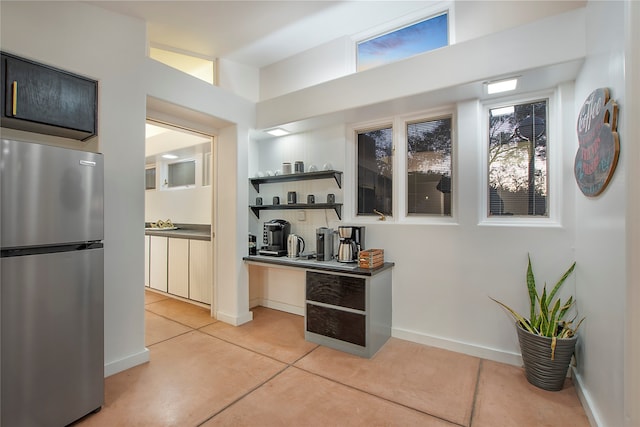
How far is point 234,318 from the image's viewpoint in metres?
3.31

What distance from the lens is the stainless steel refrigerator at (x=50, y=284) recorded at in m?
1.46

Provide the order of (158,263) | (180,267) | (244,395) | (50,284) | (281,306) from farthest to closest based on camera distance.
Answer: (158,263)
(180,267)
(281,306)
(244,395)
(50,284)

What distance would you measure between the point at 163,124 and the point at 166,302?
2.61 m

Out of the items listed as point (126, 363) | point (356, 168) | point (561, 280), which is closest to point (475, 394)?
point (561, 280)

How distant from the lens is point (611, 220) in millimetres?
1531

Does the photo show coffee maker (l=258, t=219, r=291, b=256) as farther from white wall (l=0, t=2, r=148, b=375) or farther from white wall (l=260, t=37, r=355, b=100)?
white wall (l=260, t=37, r=355, b=100)

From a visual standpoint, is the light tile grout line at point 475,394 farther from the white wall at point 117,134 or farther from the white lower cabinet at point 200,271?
the white lower cabinet at point 200,271

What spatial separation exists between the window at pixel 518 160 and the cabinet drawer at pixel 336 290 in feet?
4.62

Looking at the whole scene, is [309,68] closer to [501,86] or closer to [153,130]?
[501,86]

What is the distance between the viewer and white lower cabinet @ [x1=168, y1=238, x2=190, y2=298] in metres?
4.06

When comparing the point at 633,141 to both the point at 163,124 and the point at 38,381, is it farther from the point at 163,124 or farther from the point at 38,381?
the point at 163,124

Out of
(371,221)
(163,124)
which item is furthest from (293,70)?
(371,221)

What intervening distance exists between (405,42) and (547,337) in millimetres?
2892

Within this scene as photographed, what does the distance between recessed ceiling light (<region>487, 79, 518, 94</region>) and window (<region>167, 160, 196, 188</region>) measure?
425cm
